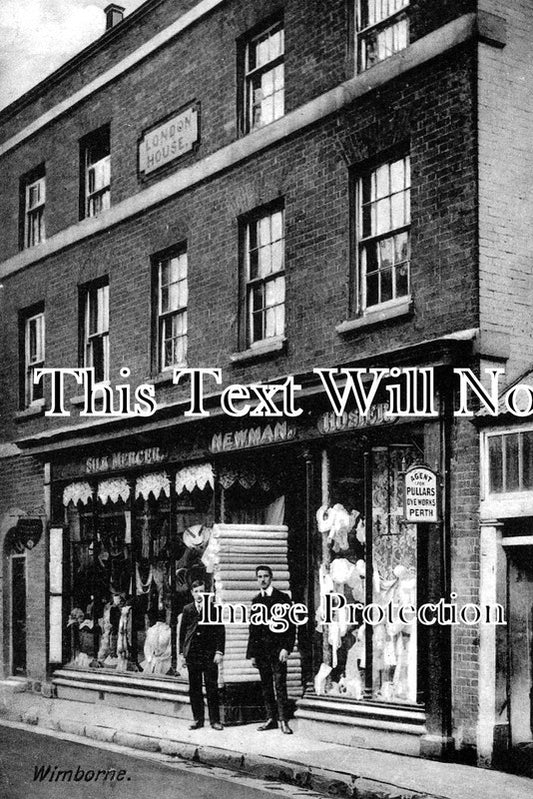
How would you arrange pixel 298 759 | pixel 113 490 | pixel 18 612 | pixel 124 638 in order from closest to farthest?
pixel 298 759, pixel 124 638, pixel 113 490, pixel 18 612

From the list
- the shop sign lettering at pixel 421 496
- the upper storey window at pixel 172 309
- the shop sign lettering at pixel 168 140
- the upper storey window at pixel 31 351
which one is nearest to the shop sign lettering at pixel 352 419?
the shop sign lettering at pixel 421 496

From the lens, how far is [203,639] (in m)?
12.7

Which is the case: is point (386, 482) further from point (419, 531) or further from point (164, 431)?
point (164, 431)

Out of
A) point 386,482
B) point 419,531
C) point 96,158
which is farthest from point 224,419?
point 96,158

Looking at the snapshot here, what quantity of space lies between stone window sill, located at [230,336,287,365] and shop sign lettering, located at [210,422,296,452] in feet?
3.07

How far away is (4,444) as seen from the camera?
1905cm

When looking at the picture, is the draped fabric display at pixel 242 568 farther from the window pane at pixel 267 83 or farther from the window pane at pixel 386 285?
the window pane at pixel 267 83

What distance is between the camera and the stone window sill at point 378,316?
1121cm

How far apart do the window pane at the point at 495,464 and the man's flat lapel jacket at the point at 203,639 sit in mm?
4416

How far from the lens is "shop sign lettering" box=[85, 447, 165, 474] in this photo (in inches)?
593

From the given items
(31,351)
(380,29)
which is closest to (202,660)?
(380,29)

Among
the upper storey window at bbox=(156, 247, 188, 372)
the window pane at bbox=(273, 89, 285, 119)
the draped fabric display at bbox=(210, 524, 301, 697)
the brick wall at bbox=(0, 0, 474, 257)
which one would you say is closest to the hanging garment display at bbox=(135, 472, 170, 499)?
the upper storey window at bbox=(156, 247, 188, 372)

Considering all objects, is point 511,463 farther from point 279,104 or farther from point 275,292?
point 279,104

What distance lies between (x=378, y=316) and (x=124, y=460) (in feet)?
18.7
